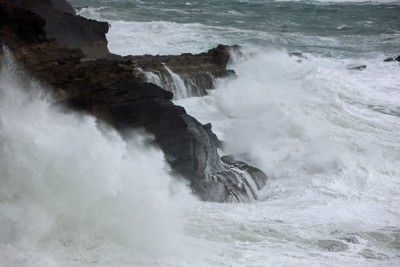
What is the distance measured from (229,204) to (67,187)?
3.50 meters

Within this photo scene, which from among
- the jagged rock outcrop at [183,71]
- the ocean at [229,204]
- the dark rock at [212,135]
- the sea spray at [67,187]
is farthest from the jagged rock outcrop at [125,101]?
the jagged rock outcrop at [183,71]

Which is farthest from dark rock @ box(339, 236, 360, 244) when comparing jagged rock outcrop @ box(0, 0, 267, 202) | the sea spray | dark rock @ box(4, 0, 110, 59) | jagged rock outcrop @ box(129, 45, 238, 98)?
dark rock @ box(4, 0, 110, 59)

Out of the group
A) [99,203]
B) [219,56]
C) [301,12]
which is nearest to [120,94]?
[99,203]

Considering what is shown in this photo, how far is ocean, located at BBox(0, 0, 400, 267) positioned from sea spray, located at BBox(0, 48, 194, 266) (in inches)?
0.8

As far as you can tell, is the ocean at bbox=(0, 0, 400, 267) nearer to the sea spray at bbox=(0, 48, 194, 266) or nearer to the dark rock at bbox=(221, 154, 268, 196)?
the sea spray at bbox=(0, 48, 194, 266)

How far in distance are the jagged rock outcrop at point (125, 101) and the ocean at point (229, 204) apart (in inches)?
15.2

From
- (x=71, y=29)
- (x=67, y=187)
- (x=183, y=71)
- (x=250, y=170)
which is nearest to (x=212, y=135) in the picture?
(x=250, y=170)

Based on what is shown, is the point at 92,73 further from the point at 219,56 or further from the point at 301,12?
the point at 301,12

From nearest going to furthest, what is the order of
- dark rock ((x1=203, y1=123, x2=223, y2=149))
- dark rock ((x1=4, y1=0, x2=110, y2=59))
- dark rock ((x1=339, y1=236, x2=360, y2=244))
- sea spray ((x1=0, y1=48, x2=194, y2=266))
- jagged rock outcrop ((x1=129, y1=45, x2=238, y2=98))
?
sea spray ((x1=0, y1=48, x2=194, y2=266))
dark rock ((x1=339, y1=236, x2=360, y2=244))
dark rock ((x1=203, y1=123, x2=223, y2=149))
dark rock ((x1=4, y1=0, x2=110, y2=59))
jagged rock outcrop ((x1=129, y1=45, x2=238, y2=98))

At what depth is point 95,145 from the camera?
1032 centimetres

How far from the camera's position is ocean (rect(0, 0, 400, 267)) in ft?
29.7

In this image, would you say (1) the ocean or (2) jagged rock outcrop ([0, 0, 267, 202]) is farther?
(2) jagged rock outcrop ([0, 0, 267, 202])

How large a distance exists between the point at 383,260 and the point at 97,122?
5.76m

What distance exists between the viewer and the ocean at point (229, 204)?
9.05m
